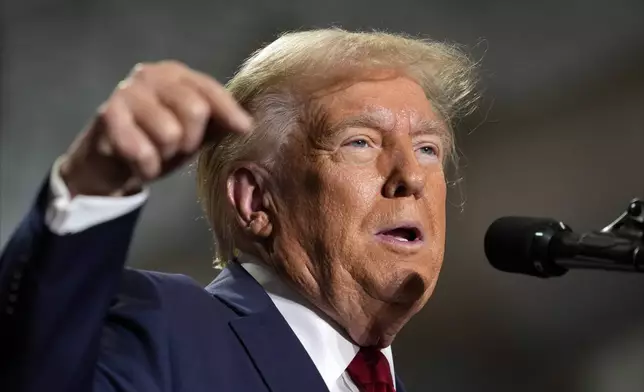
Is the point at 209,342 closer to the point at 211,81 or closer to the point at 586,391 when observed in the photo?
the point at 211,81

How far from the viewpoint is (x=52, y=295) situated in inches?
31.2

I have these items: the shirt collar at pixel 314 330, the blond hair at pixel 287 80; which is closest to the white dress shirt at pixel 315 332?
the shirt collar at pixel 314 330

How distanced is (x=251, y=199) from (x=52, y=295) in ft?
2.07

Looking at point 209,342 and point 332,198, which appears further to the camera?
point 332,198

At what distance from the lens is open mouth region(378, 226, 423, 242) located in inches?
51.0

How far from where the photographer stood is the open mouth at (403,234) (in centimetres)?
130

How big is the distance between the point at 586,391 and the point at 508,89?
27.3 inches

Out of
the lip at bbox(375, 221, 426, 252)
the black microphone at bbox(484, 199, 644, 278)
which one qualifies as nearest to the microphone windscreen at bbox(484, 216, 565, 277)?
the black microphone at bbox(484, 199, 644, 278)

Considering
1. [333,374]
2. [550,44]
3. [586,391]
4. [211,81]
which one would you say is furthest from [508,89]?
[211,81]

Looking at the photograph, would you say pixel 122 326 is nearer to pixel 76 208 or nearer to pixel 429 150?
pixel 76 208

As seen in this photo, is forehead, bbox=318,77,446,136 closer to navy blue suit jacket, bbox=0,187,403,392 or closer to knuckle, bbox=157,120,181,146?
navy blue suit jacket, bbox=0,187,403,392

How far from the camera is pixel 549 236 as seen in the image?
35.7 inches

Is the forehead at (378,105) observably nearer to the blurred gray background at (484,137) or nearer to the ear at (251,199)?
the ear at (251,199)

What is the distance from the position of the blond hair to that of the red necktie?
27 cm
